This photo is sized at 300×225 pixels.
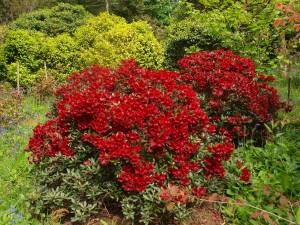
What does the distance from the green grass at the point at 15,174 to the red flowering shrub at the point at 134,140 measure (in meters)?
0.27

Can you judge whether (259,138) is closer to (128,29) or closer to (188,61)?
(188,61)

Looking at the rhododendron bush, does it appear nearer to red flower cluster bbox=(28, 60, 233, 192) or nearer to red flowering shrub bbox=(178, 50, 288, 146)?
red flower cluster bbox=(28, 60, 233, 192)

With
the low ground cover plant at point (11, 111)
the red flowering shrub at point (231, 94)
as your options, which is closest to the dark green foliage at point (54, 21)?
the low ground cover plant at point (11, 111)

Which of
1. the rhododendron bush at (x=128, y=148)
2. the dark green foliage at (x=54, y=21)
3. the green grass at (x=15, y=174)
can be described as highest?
the dark green foliage at (x=54, y=21)

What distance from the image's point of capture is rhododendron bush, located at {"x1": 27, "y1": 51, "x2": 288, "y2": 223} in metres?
2.84

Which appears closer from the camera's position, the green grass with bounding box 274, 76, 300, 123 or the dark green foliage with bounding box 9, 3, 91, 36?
the green grass with bounding box 274, 76, 300, 123

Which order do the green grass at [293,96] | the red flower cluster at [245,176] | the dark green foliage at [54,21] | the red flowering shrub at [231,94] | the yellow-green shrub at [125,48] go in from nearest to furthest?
the red flower cluster at [245,176], the red flowering shrub at [231,94], the green grass at [293,96], the yellow-green shrub at [125,48], the dark green foliage at [54,21]

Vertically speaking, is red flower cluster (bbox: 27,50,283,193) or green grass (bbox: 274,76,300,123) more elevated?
red flower cluster (bbox: 27,50,283,193)

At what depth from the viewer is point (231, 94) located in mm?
4152

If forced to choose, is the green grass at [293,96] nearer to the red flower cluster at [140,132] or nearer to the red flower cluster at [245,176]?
the red flower cluster at [245,176]

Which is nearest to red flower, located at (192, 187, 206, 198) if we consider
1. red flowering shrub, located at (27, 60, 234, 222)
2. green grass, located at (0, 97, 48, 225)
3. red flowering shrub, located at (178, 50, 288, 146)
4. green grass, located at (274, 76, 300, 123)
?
red flowering shrub, located at (27, 60, 234, 222)

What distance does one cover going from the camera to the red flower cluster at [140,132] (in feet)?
9.21

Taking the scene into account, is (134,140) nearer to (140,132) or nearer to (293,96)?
(140,132)

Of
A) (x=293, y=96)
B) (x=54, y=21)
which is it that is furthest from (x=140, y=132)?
(x=54, y=21)
